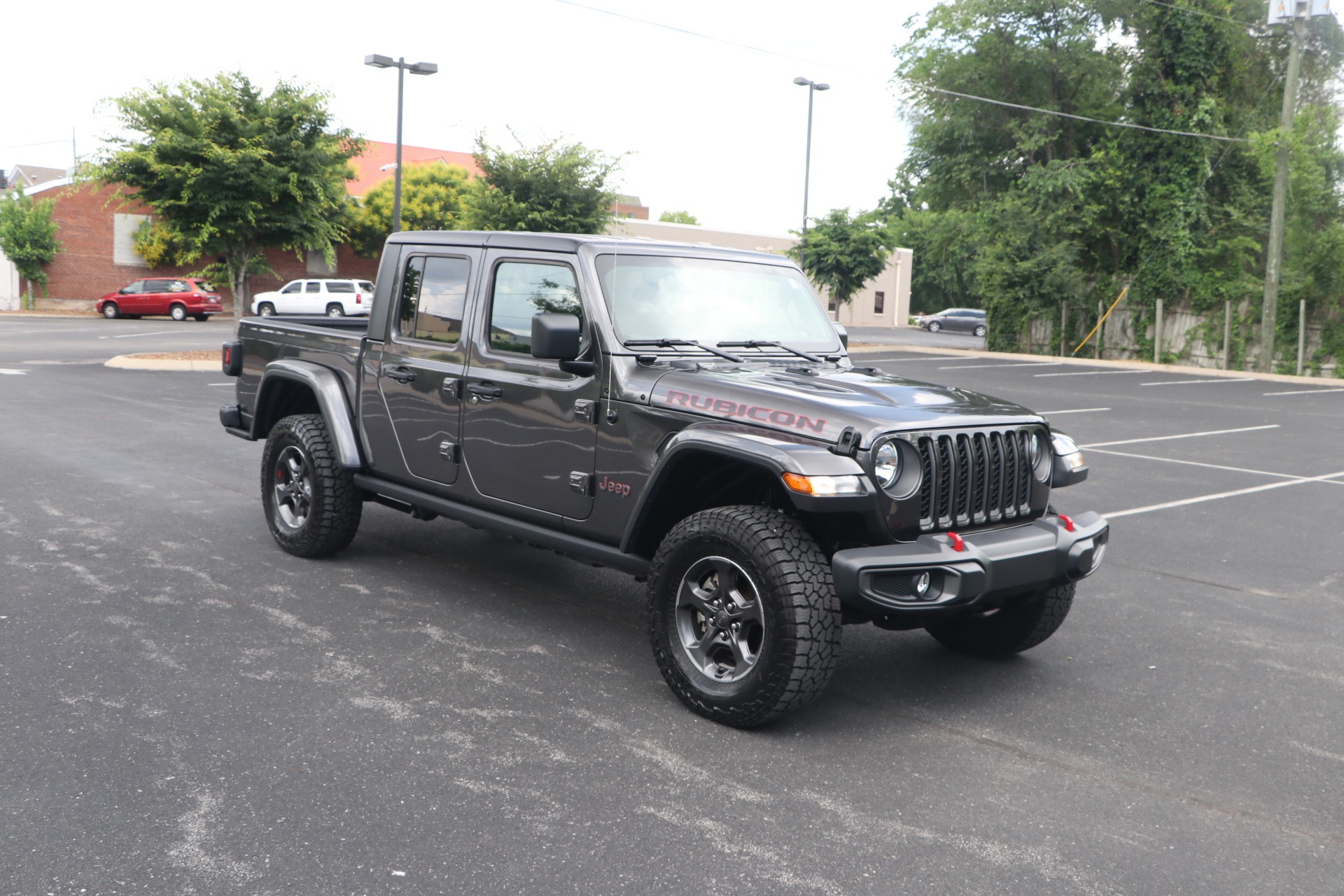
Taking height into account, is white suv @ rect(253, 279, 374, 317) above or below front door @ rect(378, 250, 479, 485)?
above

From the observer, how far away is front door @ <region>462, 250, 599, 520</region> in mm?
5098

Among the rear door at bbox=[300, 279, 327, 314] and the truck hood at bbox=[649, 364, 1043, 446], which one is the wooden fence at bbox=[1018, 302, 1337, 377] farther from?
the truck hood at bbox=[649, 364, 1043, 446]

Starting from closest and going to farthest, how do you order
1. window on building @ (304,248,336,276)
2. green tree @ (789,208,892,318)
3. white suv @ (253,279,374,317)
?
1. green tree @ (789,208,892,318)
2. white suv @ (253,279,374,317)
3. window on building @ (304,248,336,276)

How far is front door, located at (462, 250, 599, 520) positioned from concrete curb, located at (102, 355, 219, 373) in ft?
54.4

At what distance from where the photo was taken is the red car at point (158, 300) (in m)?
41.6

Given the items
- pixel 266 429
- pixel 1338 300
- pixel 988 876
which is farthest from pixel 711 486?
pixel 1338 300

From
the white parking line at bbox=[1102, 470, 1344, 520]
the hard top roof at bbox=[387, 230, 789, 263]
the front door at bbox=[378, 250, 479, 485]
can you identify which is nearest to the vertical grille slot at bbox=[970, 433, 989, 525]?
the hard top roof at bbox=[387, 230, 789, 263]

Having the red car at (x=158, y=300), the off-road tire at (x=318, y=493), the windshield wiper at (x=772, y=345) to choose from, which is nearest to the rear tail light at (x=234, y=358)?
the off-road tire at (x=318, y=493)

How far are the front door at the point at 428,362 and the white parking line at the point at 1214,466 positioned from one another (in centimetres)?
886

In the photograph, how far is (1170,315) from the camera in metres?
31.6

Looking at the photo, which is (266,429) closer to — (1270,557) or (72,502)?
(72,502)

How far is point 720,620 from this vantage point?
441 centimetres

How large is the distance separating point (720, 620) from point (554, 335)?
1.36 meters

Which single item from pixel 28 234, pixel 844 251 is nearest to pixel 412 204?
pixel 28 234
